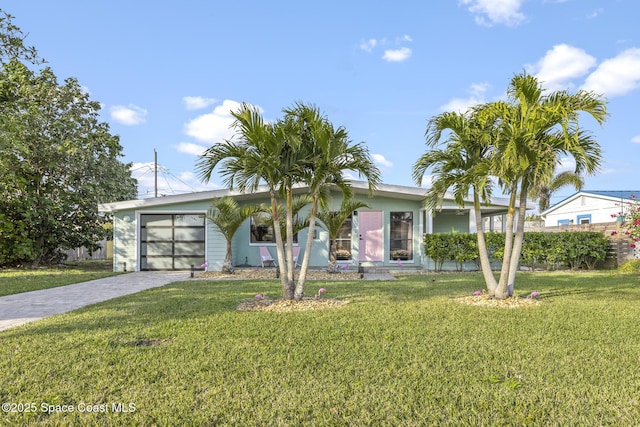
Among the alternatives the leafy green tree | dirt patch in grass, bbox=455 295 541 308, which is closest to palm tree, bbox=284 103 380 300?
dirt patch in grass, bbox=455 295 541 308

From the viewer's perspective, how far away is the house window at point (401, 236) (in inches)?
531

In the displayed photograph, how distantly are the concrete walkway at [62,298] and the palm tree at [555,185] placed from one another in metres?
7.50

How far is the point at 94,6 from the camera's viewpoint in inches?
388

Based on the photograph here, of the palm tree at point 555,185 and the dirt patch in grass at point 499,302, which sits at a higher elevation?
the palm tree at point 555,185

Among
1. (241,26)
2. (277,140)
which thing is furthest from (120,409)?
(241,26)

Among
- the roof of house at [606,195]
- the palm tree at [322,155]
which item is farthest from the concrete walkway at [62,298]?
the roof of house at [606,195]

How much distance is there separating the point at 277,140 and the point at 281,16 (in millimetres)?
6509

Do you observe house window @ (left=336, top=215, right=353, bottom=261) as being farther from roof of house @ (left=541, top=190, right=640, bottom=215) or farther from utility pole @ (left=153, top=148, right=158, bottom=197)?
utility pole @ (left=153, top=148, right=158, bottom=197)

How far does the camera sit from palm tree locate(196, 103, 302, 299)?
5812 mm

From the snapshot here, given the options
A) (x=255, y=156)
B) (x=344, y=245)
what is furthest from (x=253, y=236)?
(x=255, y=156)

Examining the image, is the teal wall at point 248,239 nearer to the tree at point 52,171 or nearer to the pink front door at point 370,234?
the pink front door at point 370,234

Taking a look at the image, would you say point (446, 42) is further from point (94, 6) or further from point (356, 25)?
point (94, 6)

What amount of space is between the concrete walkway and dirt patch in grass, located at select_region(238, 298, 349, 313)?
2.76 meters

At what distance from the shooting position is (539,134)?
19.9 feet
